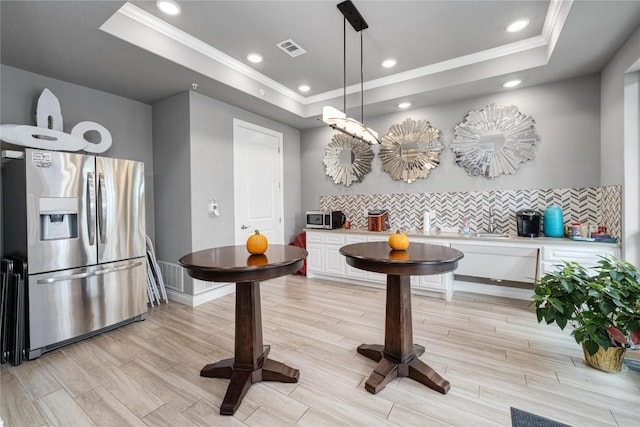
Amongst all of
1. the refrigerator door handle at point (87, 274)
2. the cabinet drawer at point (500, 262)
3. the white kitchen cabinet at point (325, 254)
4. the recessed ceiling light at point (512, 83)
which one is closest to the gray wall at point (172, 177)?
the refrigerator door handle at point (87, 274)

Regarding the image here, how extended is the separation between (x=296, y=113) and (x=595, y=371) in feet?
14.2

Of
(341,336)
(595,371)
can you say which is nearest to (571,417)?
(595,371)

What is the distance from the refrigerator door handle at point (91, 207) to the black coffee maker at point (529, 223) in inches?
180

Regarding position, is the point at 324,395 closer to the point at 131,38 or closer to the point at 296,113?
the point at 131,38

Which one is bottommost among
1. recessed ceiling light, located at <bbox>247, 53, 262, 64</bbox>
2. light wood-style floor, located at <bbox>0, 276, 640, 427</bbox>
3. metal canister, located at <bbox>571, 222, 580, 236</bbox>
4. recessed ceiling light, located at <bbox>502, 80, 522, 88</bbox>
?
light wood-style floor, located at <bbox>0, 276, 640, 427</bbox>

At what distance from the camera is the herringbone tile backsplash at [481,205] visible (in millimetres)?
3107

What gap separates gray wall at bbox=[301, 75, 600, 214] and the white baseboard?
3000mm

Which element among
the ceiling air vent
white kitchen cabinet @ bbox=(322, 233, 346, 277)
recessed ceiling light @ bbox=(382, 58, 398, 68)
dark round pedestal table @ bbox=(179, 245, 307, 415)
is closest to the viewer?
dark round pedestal table @ bbox=(179, 245, 307, 415)

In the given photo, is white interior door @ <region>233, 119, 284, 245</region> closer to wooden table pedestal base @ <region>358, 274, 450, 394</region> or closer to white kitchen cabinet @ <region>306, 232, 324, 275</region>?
white kitchen cabinet @ <region>306, 232, 324, 275</region>

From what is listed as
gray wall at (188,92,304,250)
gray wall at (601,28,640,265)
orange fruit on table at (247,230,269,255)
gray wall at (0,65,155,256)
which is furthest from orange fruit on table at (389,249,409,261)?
gray wall at (0,65,155,256)

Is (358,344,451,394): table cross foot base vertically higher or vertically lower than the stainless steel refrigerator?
lower

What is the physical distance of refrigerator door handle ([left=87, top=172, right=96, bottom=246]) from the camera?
2.57 metres

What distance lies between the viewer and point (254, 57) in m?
3.20

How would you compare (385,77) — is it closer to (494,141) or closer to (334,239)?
(494,141)
